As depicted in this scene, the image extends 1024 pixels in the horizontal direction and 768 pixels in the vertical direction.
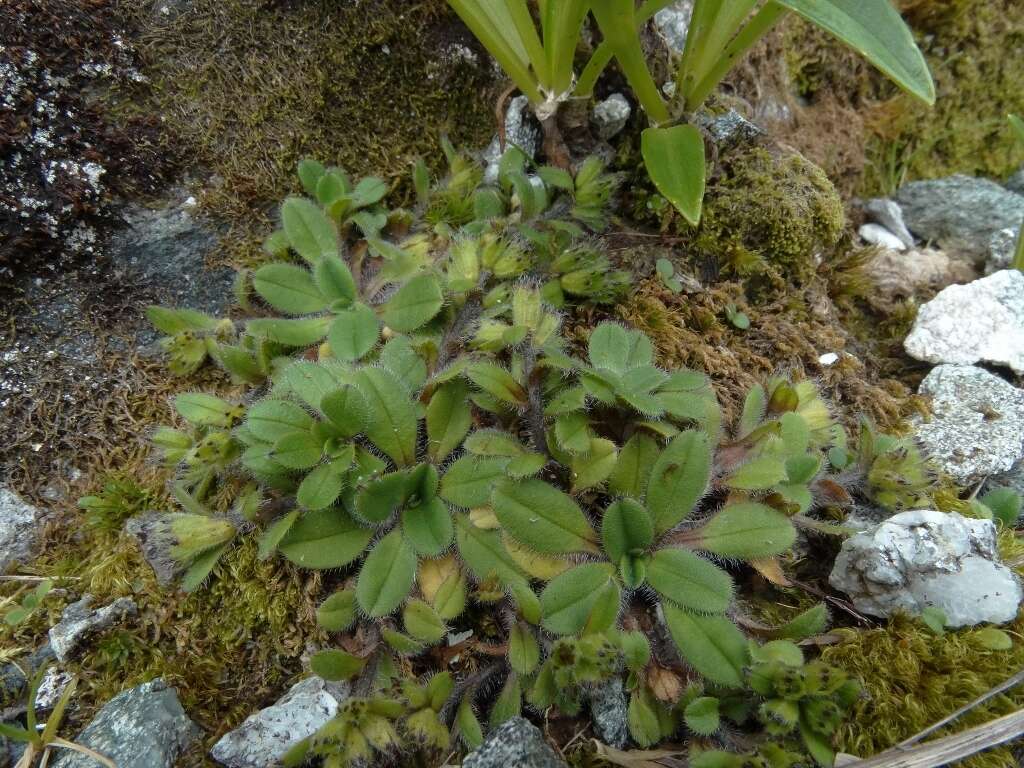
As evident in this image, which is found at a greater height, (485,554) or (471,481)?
(471,481)

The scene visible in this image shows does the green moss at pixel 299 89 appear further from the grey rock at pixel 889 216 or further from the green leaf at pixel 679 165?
the grey rock at pixel 889 216

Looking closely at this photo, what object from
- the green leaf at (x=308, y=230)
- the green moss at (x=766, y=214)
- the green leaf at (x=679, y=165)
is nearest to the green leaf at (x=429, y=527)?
the green leaf at (x=308, y=230)

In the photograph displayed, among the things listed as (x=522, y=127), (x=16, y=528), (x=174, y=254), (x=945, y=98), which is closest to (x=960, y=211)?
(x=945, y=98)

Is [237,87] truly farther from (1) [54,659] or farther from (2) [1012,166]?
(2) [1012,166]

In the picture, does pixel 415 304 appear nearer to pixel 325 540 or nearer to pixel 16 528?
pixel 325 540

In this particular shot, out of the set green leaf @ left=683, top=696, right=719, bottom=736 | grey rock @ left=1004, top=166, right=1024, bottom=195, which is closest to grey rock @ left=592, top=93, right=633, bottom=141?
green leaf @ left=683, top=696, right=719, bottom=736
